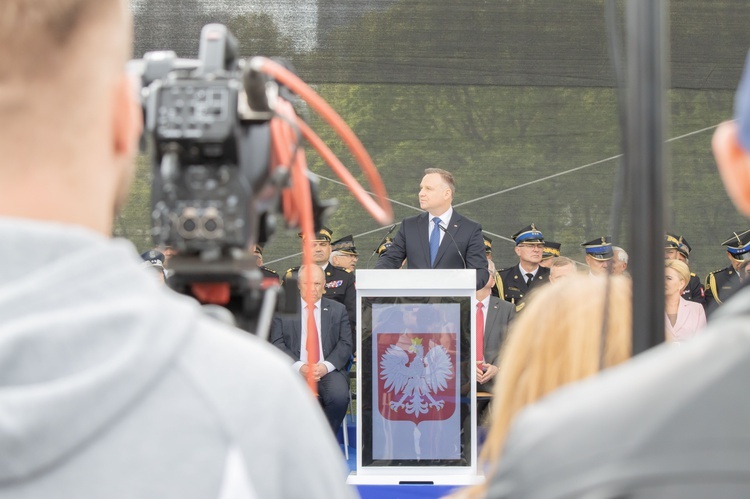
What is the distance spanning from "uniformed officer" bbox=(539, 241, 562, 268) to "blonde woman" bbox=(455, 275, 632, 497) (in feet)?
20.4

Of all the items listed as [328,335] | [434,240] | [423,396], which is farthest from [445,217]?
[423,396]

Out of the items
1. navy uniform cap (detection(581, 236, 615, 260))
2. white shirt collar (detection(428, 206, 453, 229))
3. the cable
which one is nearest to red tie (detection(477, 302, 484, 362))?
white shirt collar (detection(428, 206, 453, 229))

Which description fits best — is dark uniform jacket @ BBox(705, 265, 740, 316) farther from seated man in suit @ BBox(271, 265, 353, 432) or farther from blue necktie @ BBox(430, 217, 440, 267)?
seated man in suit @ BBox(271, 265, 353, 432)

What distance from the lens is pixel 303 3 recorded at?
7.52 metres

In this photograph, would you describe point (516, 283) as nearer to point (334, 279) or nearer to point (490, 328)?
point (490, 328)

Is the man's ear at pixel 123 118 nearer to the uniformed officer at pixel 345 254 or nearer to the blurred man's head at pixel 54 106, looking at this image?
the blurred man's head at pixel 54 106

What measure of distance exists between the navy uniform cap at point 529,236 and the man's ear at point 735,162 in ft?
22.1

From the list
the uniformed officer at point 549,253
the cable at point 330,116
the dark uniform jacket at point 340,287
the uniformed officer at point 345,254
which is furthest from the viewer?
the uniformed officer at point 345,254

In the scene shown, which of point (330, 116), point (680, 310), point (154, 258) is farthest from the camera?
point (154, 258)

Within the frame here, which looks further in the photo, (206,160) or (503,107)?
(503,107)

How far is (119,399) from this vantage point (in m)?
0.63

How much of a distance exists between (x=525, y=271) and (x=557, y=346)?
246 inches

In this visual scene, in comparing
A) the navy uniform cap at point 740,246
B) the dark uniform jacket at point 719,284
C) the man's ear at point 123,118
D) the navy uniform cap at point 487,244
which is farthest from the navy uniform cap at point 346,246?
the man's ear at point 123,118

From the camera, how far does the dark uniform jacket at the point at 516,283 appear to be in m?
7.32
